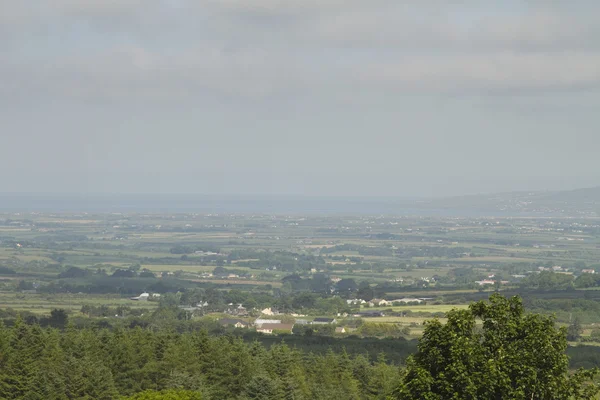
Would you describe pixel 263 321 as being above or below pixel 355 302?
above

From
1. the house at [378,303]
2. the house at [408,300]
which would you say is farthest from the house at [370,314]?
the house at [408,300]

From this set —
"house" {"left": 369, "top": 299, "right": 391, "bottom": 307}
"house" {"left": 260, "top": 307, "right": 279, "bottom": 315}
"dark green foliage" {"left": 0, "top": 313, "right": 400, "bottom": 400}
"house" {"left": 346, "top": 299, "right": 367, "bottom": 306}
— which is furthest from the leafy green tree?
"house" {"left": 346, "top": 299, "right": 367, "bottom": 306}

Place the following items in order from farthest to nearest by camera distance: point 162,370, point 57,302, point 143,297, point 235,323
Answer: point 143,297
point 57,302
point 235,323
point 162,370

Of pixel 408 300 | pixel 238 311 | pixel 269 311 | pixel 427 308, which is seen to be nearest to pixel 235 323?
pixel 269 311

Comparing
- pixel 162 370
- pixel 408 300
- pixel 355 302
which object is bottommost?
pixel 355 302

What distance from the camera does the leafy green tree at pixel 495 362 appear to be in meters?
20.2

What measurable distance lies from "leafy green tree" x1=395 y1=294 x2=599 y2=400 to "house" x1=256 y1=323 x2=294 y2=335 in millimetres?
69245

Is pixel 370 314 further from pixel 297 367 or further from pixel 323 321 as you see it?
pixel 297 367

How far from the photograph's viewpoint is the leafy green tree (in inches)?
797

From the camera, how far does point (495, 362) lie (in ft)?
67.1

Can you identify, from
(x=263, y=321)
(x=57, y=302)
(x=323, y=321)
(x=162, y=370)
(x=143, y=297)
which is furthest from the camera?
(x=143, y=297)

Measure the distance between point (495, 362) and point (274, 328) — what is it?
243 feet

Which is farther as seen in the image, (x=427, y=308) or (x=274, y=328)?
(x=427, y=308)

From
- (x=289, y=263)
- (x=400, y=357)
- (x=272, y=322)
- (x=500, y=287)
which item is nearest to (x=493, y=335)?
(x=400, y=357)
